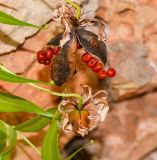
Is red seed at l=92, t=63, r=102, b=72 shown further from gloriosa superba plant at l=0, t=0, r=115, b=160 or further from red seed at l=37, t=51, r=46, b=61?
red seed at l=37, t=51, r=46, b=61

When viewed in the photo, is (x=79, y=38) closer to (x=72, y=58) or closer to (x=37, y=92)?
(x=72, y=58)

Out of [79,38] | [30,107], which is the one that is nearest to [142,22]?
[79,38]

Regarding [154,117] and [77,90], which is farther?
[154,117]

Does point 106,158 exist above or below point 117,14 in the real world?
below

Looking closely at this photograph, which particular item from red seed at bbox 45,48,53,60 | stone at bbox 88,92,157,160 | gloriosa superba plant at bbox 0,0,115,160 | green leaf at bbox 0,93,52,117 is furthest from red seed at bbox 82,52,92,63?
stone at bbox 88,92,157,160

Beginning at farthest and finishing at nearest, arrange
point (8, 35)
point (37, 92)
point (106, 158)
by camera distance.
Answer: point (106, 158)
point (37, 92)
point (8, 35)

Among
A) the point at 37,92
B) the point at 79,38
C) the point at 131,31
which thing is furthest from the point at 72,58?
the point at 131,31

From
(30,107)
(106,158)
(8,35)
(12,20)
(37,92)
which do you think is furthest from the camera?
(106,158)

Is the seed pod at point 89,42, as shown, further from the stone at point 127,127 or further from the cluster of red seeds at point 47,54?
the stone at point 127,127

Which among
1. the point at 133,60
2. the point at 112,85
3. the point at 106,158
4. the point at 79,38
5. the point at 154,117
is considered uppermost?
the point at 79,38
